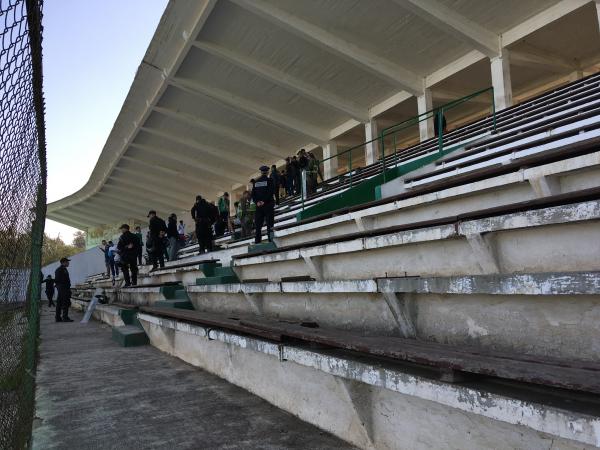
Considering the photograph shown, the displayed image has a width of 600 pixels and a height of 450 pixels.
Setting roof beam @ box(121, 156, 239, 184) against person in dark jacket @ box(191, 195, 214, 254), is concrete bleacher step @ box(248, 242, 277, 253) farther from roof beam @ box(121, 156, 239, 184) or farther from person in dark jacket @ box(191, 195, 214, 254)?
roof beam @ box(121, 156, 239, 184)

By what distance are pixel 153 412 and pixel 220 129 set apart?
698 inches

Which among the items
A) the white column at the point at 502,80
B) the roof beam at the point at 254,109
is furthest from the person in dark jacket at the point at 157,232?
the white column at the point at 502,80

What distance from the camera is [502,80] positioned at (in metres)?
12.6

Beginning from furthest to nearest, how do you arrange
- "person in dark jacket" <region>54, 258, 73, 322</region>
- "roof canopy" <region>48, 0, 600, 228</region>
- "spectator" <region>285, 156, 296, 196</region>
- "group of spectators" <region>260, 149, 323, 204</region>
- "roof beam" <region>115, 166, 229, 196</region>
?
"roof beam" <region>115, 166, 229, 196</region> → "spectator" <region>285, 156, 296, 196</region> → "group of spectators" <region>260, 149, 323, 204</region> → "roof canopy" <region>48, 0, 600, 228</region> → "person in dark jacket" <region>54, 258, 73, 322</region>

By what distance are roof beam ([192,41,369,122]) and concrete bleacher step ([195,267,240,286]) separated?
9.11 meters

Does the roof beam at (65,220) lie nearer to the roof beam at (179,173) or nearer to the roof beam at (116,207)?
the roof beam at (116,207)

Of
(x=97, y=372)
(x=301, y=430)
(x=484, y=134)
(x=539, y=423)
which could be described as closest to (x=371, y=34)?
(x=484, y=134)

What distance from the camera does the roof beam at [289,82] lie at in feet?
48.2

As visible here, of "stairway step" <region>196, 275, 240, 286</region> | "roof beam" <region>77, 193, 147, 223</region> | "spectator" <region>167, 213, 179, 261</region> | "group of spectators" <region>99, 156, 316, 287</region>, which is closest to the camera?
"stairway step" <region>196, 275, 240, 286</region>

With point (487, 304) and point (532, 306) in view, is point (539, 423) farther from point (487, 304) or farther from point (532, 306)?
point (487, 304)

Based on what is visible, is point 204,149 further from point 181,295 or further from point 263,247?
point 263,247

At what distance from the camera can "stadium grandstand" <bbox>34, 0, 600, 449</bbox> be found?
2.17 meters

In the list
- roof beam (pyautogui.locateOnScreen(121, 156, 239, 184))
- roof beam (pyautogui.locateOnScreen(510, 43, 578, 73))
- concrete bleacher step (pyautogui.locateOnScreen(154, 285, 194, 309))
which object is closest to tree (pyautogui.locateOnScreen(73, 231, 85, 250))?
roof beam (pyautogui.locateOnScreen(121, 156, 239, 184))

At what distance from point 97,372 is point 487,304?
14.9 ft
